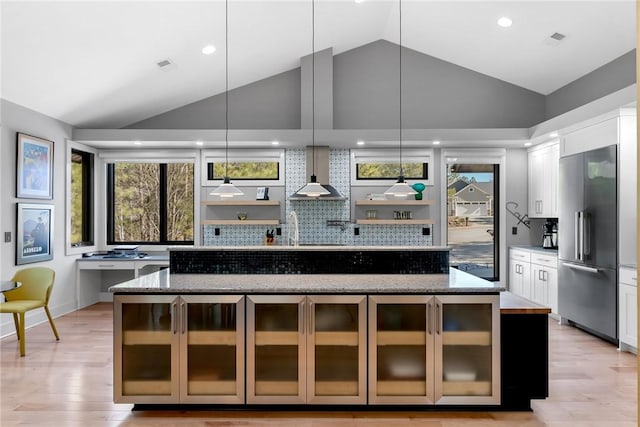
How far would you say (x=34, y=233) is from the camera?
17.0 ft

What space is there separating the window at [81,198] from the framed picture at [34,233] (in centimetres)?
87

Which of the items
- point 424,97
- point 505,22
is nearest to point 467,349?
point 505,22

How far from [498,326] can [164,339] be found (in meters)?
2.18

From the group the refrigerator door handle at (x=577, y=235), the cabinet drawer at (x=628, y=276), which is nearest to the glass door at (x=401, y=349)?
the cabinet drawer at (x=628, y=276)

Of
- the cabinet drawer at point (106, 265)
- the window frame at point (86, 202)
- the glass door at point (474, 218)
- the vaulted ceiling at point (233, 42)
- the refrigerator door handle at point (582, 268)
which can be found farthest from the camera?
the glass door at point (474, 218)

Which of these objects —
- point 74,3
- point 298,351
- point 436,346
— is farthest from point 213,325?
point 74,3

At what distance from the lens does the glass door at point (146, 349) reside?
9.64 ft

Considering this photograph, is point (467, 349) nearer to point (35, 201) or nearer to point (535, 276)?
point (535, 276)

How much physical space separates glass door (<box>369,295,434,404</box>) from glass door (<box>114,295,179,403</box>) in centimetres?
130

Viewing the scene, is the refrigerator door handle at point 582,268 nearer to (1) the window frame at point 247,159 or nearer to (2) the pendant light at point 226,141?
(2) the pendant light at point 226,141

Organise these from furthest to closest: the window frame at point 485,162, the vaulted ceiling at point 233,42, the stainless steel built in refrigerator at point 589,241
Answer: the window frame at point 485,162 → the stainless steel built in refrigerator at point 589,241 → the vaulted ceiling at point 233,42

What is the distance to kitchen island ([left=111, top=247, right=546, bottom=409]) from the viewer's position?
9.64ft

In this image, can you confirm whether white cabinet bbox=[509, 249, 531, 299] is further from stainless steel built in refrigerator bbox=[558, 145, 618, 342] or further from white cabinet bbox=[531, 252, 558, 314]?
stainless steel built in refrigerator bbox=[558, 145, 618, 342]

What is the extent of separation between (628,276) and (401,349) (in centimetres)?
271
